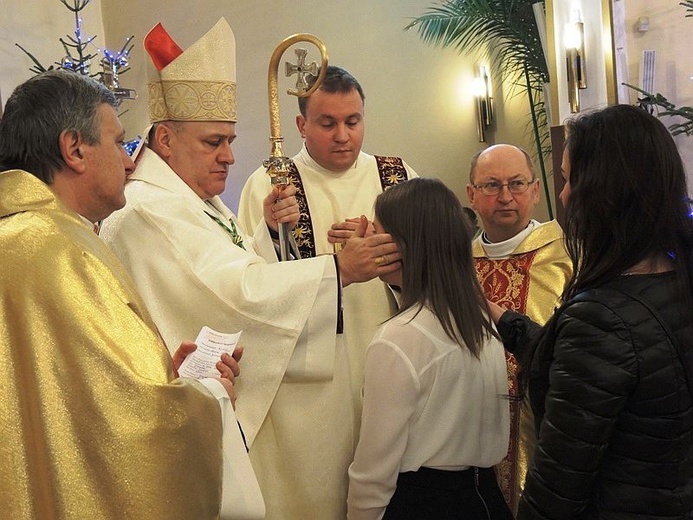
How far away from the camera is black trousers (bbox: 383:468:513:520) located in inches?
93.4

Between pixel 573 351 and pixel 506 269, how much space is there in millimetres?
1735

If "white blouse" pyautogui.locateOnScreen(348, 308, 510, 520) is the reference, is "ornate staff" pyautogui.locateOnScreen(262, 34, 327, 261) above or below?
above

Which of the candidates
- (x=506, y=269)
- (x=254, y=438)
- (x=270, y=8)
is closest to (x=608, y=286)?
(x=254, y=438)

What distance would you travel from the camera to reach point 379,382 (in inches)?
92.0

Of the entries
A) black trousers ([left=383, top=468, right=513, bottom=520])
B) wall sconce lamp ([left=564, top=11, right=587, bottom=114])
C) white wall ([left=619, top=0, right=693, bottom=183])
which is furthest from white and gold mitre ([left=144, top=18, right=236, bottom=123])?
white wall ([left=619, top=0, right=693, bottom=183])

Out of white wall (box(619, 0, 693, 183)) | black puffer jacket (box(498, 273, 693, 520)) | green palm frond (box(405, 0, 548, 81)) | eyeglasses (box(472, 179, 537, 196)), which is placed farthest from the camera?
green palm frond (box(405, 0, 548, 81))

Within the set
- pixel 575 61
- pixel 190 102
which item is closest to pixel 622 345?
pixel 190 102

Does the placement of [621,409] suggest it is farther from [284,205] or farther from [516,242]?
[516,242]

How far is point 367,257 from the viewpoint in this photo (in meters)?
2.58

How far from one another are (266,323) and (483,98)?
19.5ft

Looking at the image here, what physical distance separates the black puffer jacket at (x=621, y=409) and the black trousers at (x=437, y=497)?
2.03 feet

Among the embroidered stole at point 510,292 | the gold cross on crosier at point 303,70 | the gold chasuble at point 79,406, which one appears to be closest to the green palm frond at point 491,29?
the embroidered stole at point 510,292

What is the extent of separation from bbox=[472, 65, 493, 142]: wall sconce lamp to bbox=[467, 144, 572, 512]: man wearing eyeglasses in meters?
4.81

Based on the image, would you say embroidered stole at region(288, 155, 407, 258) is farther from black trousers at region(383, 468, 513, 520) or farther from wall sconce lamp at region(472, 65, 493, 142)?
wall sconce lamp at region(472, 65, 493, 142)
